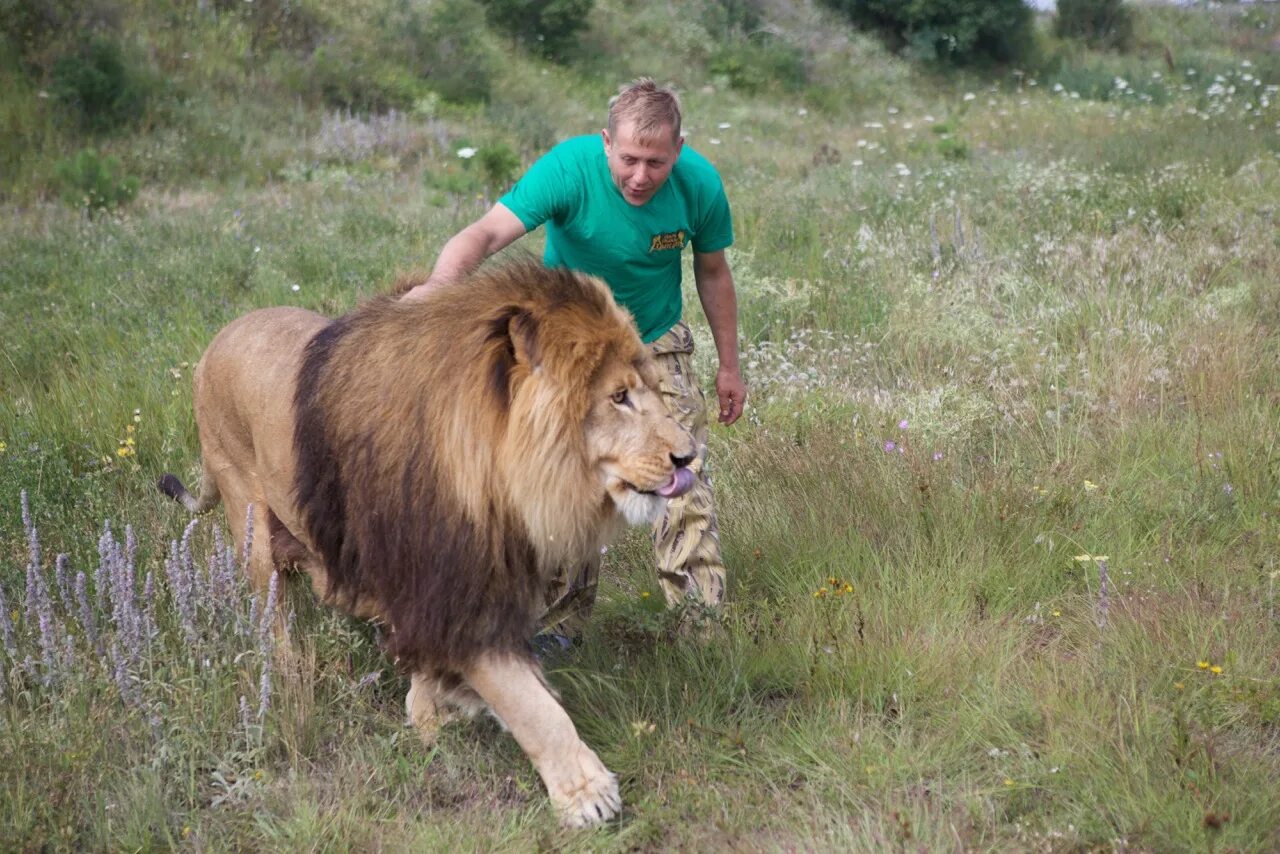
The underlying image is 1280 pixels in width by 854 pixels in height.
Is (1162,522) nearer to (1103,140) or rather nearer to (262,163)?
(1103,140)

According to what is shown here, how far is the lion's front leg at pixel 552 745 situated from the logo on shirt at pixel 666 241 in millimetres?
1639

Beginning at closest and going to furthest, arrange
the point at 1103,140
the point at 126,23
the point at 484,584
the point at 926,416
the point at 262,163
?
1. the point at 484,584
2. the point at 926,416
3. the point at 1103,140
4. the point at 262,163
5. the point at 126,23

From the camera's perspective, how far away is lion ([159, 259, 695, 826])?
10.8 ft

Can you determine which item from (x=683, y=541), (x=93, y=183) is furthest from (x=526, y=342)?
(x=93, y=183)

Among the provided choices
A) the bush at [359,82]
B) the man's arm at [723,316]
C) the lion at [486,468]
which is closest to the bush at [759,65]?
the bush at [359,82]

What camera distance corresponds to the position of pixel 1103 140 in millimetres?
13484

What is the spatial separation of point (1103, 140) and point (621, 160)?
1084 cm

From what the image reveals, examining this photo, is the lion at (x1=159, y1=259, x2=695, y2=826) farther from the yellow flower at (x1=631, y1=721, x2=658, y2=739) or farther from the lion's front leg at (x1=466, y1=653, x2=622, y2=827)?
the yellow flower at (x1=631, y1=721, x2=658, y2=739)

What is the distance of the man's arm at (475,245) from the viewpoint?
155 inches

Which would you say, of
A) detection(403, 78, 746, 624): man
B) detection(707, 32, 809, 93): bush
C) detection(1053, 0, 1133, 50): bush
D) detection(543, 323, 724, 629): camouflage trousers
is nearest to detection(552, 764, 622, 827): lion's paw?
detection(403, 78, 746, 624): man

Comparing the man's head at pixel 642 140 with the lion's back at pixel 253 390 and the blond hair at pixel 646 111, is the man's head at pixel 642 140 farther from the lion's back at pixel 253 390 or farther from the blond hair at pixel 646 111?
the lion's back at pixel 253 390

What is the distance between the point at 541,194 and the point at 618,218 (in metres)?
0.28

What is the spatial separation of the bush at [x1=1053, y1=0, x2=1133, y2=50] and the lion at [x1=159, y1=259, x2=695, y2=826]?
107 feet

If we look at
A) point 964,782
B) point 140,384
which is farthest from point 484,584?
point 140,384
